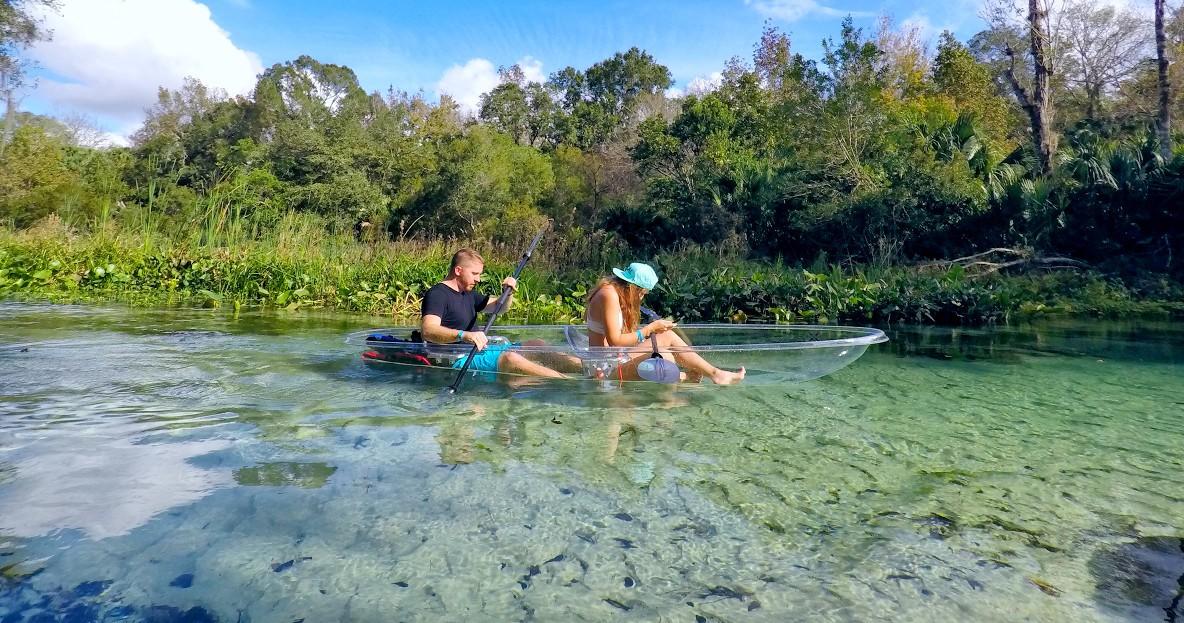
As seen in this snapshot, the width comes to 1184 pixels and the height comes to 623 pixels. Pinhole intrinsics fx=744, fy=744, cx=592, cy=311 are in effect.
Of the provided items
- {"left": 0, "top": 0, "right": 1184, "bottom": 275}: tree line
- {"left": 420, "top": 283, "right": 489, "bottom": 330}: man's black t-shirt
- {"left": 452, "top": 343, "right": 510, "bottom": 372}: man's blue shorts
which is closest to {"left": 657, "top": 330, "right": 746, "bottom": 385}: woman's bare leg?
{"left": 452, "top": 343, "right": 510, "bottom": 372}: man's blue shorts

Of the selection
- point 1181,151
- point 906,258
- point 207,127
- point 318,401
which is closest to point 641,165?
point 906,258

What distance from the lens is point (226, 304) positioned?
1153cm

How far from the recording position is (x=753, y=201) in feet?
58.1

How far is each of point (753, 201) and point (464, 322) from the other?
13252 millimetres

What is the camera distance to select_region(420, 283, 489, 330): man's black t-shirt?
5.48m

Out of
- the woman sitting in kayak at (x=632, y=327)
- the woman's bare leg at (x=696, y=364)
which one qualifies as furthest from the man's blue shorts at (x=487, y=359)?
the woman's bare leg at (x=696, y=364)

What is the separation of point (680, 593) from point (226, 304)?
10.9 m

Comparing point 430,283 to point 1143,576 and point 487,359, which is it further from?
point 1143,576

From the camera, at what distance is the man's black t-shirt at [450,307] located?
548cm

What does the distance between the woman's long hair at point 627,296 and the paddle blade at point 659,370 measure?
33 cm

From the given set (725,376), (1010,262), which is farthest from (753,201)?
(725,376)

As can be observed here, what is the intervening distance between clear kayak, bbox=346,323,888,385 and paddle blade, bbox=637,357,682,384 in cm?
8

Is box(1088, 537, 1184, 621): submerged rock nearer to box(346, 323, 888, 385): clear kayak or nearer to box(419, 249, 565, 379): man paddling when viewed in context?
box(346, 323, 888, 385): clear kayak

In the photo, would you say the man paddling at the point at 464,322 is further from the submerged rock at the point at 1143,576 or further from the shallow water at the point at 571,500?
the submerged rock at the point at 1143,576
